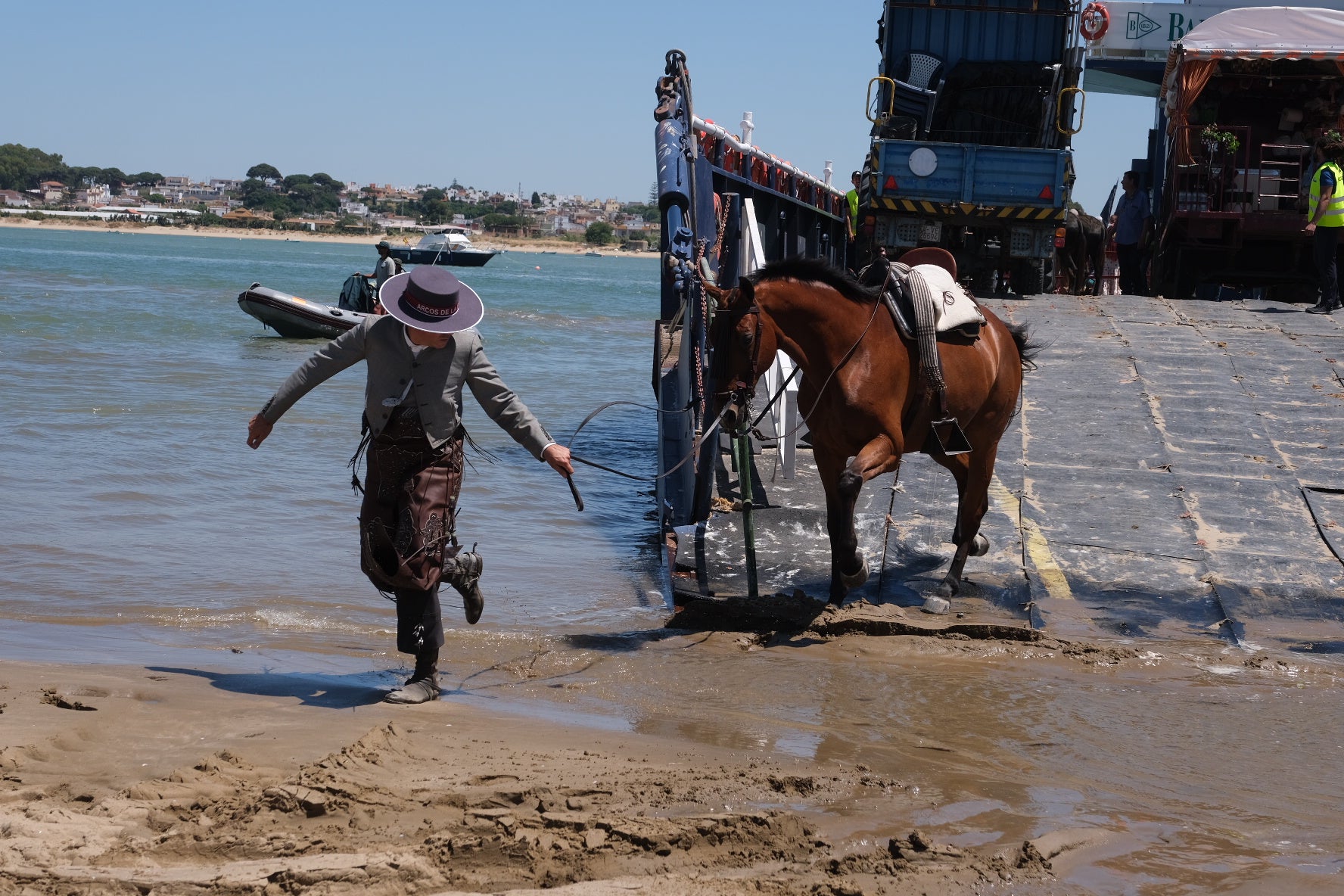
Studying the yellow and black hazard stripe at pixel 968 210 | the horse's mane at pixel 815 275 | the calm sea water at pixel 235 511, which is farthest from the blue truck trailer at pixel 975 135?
the horse's mane at pixel 815 275

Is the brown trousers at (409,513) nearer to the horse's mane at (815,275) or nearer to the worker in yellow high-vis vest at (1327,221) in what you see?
the horse's mane at (815,275)

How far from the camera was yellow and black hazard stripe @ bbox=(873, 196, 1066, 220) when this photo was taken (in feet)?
52.0

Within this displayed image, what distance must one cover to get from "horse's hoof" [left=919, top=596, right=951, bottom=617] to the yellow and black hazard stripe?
1014 cm

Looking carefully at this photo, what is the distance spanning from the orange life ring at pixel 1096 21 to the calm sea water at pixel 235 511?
12.5 meters

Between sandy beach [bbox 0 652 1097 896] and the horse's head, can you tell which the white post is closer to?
the horse's head

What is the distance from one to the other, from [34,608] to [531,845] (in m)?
4.38

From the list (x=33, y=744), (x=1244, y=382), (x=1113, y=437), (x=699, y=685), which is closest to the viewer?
(x=33, y=744)

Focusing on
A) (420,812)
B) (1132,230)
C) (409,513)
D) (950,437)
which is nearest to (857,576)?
(950,437)

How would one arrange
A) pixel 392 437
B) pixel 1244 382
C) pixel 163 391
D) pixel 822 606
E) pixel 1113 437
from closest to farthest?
1. pixel 392 437
2. pixel 822 606
3. pixel 1113 437
4. pixel 1244 382
5. pixel 163 391

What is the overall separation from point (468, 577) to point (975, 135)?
14.7 meters

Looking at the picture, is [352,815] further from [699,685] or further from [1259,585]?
[1259,585]

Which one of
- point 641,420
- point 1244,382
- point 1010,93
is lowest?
point 641,420

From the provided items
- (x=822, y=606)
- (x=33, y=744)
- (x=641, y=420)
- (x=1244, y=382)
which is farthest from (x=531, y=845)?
(x=641, y=420)

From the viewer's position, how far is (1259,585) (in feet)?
23.4
